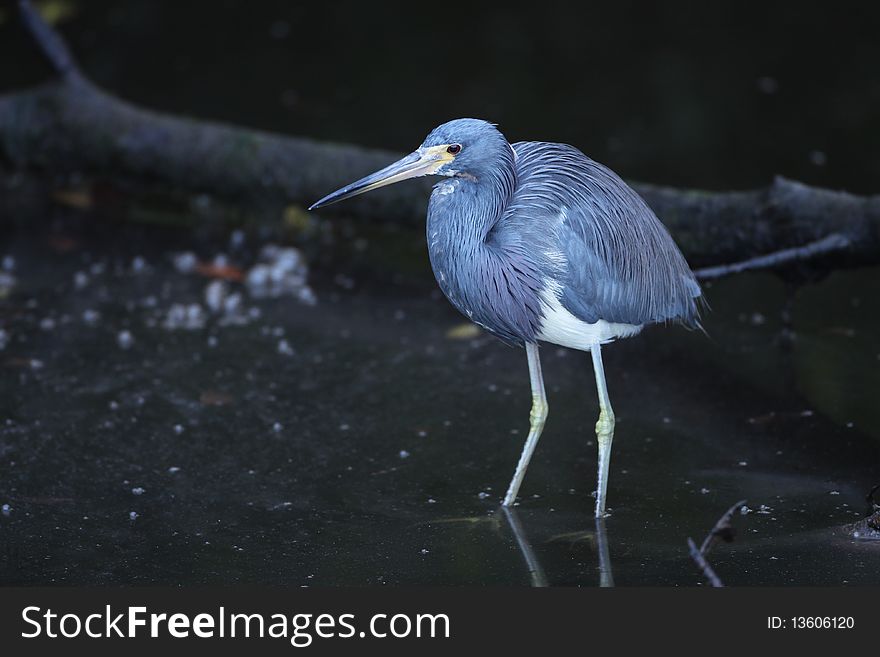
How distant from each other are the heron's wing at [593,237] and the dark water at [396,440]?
67 cm

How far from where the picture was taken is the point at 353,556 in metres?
4.02

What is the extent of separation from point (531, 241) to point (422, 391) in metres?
1.45

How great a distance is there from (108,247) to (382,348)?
6.75 ft

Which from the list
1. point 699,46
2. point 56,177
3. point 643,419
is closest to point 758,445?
point 643,419

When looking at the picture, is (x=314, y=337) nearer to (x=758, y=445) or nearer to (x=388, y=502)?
(x=388, y=502)

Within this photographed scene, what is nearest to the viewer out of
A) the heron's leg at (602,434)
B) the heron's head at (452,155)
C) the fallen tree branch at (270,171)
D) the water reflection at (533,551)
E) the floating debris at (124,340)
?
the water reflection at (533,551)

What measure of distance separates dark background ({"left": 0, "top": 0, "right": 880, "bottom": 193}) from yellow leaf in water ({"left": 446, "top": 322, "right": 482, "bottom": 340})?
6.72 feet

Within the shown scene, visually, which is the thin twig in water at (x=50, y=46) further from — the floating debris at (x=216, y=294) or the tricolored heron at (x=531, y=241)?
the tricolored heron at (x=531, y=241)

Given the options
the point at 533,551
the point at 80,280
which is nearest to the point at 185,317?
the point at 80,280

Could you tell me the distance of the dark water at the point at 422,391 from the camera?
4.07 metres

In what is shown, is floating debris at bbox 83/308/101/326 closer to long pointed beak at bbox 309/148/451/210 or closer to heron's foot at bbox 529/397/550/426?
long pointed beak at bbox 309/148/451/210

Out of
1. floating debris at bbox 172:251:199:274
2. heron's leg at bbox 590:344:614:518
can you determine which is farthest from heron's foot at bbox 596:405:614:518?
floating debris at bbox 172:251:199:274

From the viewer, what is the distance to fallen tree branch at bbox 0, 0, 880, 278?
5512 millimetres

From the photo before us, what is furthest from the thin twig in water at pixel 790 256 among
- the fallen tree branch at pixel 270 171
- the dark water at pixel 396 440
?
the dark water at pixel 396 440
